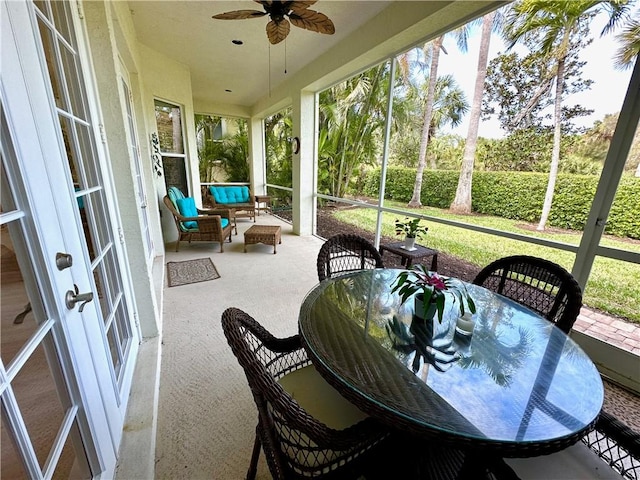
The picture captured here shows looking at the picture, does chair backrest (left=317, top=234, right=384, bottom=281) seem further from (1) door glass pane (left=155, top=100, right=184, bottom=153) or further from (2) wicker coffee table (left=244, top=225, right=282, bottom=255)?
(1) door glass pane (left=155, top=100, right=184, bottom=153)

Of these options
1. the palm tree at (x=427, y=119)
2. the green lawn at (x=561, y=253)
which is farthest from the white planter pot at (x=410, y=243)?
the palm tree at (x=427, y=119)

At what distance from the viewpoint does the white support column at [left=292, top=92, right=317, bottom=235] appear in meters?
4.82

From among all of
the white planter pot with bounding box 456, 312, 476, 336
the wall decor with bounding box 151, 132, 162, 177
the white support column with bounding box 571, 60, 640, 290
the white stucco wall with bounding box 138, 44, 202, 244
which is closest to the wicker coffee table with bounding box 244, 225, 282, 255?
the white stucco wall with bounding box 138, 44, 202, 244

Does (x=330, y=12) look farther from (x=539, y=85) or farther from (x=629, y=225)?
(x=629, y=225)

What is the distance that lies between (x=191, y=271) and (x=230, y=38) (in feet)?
10.6

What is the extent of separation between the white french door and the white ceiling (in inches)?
86.5

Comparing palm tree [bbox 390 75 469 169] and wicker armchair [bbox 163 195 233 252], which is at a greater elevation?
palm tree [bbox 390 75 469 169]

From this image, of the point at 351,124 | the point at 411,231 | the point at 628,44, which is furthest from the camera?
the point at 351,124

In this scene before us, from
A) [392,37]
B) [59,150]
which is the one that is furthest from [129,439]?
[392,37]

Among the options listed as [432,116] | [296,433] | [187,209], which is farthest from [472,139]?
[187,209]

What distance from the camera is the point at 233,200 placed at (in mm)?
6887

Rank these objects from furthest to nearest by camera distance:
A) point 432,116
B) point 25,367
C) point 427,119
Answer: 1. point 427,119
2. point 432,116
3. point 25,367

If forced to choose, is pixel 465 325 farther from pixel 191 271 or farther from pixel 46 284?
pixel 191 271

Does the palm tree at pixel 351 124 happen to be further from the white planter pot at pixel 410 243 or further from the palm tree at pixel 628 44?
the palm tree at pixel 628 44
